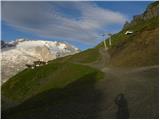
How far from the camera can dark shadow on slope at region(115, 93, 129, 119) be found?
3131 cm

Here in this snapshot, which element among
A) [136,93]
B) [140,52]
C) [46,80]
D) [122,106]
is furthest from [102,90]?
[46,80]

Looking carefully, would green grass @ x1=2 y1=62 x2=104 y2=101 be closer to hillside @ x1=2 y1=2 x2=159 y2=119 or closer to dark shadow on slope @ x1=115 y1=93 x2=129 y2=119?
hillside @ x1=2 y1=2 x2=159 y2=119

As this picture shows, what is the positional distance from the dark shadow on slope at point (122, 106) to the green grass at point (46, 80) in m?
58.9

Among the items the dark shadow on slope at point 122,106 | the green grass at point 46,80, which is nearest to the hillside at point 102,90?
the green grass at point 46,80

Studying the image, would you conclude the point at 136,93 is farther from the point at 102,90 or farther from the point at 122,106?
the point at 122,106

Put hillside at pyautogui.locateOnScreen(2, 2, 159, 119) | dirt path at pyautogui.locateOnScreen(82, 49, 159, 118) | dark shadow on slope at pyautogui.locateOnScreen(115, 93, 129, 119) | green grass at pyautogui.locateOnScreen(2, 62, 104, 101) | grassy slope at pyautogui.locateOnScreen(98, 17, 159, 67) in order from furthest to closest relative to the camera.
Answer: green grass at pyautogui.locateOnScreen(2, 62, 104, 101), grassy slope at pyautogui.locateOnScreen(98, 17, 159, 67), hillside at pyautogui.locateOnScreen(2, 2, 159, 119), dirt path at pyautogui.locateOnScreen(82, 49, 159, 118), dark shadow on slope at pyautogui.locateOnScreen(115, 93, 129, 119)

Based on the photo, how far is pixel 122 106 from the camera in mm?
31797

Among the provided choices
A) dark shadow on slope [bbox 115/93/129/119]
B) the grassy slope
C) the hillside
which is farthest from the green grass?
dark shadow on slope [bbox 115/93/129/119]

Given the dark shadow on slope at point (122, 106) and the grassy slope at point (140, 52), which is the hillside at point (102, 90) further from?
the dark shadow on slope at point (122, 106)

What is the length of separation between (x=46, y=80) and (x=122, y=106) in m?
84.5

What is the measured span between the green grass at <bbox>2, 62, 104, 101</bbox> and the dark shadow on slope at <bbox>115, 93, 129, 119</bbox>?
2321 inches

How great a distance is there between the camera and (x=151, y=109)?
42312 millimetres

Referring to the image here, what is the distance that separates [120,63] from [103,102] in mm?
49316

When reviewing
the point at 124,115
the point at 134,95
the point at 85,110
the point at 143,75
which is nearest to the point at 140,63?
the point at 143,75
